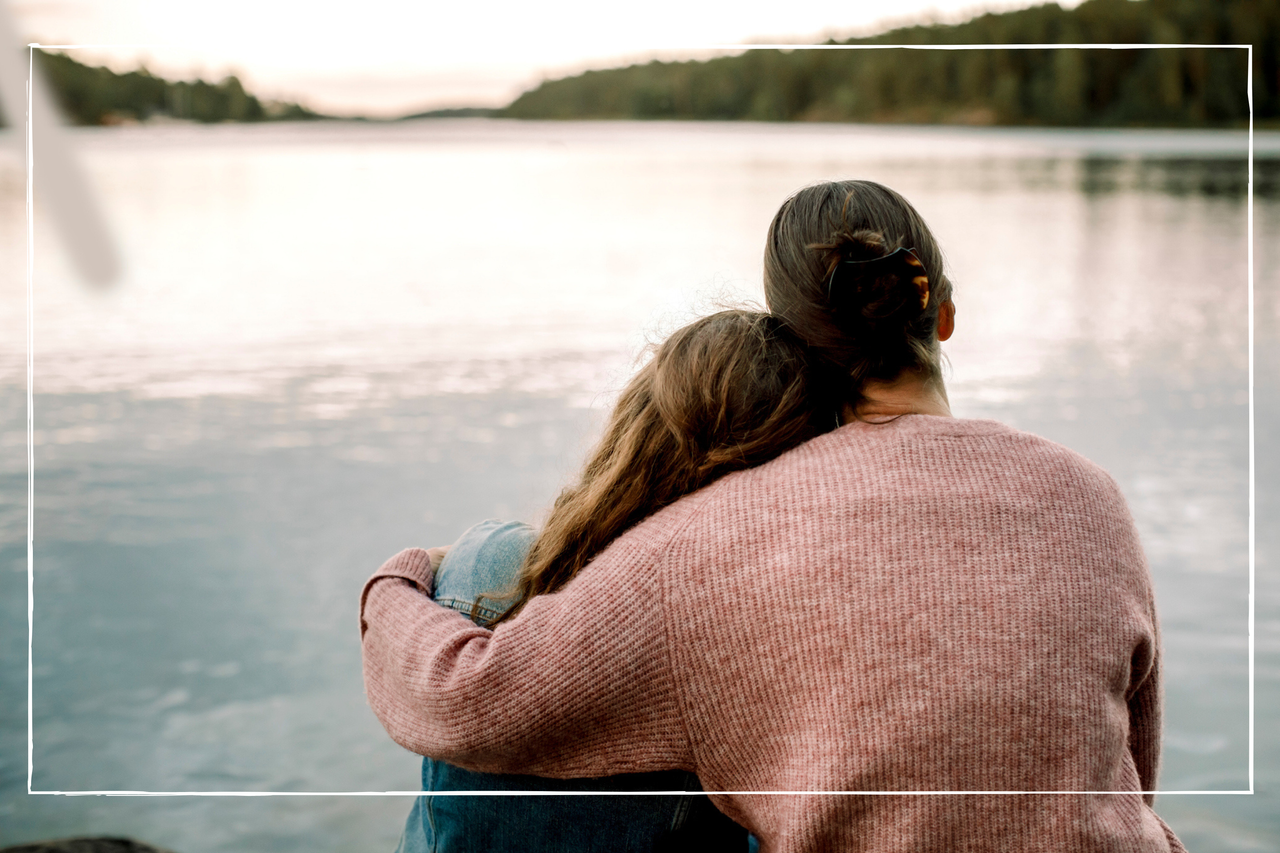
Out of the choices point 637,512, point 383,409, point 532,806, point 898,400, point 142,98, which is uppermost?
point 142,98

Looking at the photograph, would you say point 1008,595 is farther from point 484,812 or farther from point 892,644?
point 484,812

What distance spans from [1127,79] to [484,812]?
1.38 metres

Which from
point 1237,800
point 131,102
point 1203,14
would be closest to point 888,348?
point 1203,14

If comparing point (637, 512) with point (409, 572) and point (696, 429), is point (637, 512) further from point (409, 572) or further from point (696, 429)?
point (409, 572)

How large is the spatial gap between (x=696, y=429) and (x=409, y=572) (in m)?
0.33

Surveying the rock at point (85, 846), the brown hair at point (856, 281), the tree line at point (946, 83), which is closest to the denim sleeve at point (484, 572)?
the brown hair at point (856, 281)

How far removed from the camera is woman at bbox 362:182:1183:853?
3.01 ft

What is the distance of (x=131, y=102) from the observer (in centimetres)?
163

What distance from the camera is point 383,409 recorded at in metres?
5.42

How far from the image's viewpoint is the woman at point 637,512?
1040mm

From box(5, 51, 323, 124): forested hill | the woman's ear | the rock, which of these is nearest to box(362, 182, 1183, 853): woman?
the woman's ear

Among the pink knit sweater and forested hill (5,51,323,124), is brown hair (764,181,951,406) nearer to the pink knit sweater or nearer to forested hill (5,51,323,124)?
the pink knit sweater

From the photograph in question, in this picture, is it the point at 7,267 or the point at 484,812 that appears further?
the point at 7,267

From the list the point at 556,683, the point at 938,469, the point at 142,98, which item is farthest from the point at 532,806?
the point at 142,98
